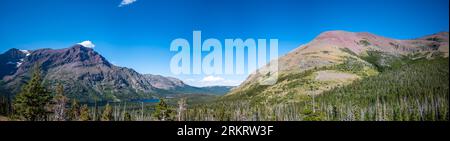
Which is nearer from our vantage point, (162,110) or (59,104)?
(59,104)

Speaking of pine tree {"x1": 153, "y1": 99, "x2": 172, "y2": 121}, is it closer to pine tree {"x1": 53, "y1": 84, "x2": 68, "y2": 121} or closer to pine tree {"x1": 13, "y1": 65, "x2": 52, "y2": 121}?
pine tree {"x1": 53, "y1": 84, "x2": 68, "y2": 121}

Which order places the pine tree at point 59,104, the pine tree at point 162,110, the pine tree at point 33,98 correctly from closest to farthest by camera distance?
the pine tree at point 33,98 < the pine tree at point 59,104 < the pine tree at point 162,110

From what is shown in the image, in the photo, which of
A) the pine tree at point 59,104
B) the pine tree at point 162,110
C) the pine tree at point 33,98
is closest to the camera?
the pine tree at point 33,98

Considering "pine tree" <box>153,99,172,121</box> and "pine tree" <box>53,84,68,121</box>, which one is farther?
"pine tree" <box>153,99,172,121</box>

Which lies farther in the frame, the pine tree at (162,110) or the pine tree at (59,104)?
the pine tree at (162,110)

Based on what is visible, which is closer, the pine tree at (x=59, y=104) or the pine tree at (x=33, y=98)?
the pine tree at (x=33, y=98)

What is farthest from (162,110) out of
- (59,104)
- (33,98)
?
(33,98)

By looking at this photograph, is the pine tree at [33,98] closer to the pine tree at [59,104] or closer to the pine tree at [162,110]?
the pine tree at [59,104]

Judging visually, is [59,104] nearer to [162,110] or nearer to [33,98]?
[33,98]

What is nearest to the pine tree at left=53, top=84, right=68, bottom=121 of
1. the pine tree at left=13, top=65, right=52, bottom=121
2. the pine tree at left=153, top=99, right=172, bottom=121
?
the pine tree at left=13, top=65, right=52, bottom=121

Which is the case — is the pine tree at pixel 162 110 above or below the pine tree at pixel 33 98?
below

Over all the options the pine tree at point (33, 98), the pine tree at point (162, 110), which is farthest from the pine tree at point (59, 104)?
the pine tree at point (162, 110)
